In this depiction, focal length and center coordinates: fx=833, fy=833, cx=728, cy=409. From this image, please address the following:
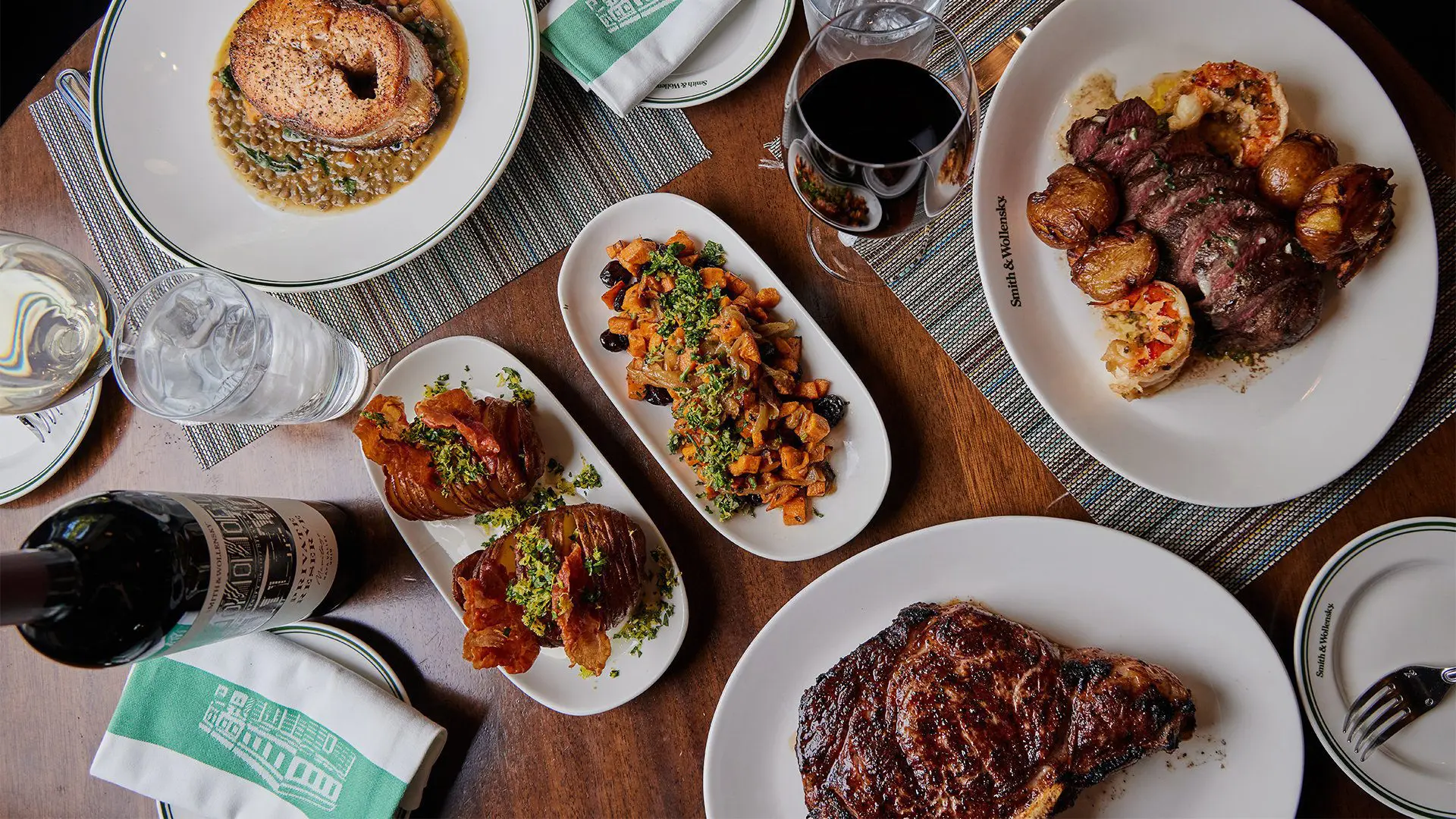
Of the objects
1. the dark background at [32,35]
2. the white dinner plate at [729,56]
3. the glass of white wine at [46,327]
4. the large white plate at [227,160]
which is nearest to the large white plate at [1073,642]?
the white dinner plate at [729,56]

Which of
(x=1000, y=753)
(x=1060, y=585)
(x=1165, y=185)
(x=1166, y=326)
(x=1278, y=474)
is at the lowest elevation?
(x=1000, y=753)

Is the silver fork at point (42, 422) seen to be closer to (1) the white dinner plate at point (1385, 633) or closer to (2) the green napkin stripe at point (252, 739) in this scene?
(2) the green napkin stripe at point (252, 739)

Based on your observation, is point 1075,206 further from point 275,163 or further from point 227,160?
point 227,160

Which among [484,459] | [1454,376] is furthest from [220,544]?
[1454,376]

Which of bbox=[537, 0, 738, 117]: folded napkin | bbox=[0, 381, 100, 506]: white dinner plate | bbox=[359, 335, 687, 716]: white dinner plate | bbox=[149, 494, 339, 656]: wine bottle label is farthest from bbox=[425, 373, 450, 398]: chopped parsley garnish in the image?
bbox=[0, 381, 100, 506]: white dinner plate

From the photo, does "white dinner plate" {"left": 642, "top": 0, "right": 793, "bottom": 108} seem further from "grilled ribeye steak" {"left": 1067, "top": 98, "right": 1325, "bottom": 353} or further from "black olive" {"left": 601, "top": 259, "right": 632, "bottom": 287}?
"grilled ribeye steak" {"left": 1067, "top": 98, "right": 1325, "bottom": 353}

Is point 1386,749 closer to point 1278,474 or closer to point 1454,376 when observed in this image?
point 1278,474
